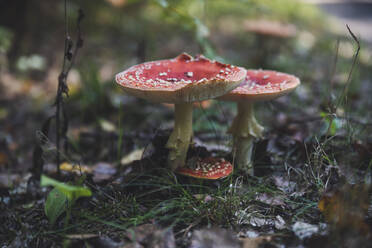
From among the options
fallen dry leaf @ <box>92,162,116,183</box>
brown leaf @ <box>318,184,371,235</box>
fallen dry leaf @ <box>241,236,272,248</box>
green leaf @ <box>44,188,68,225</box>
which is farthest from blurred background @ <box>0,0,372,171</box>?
fallen dry leaf @ <box>241,236,272,248</box>

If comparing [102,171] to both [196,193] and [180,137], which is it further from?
[196,193]

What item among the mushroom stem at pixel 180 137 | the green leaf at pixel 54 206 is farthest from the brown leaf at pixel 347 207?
the green leaf at pixel 54 206

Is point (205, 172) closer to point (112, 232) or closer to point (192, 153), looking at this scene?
point (192, 153)

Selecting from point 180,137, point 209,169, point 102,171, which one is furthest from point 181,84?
point 102,171

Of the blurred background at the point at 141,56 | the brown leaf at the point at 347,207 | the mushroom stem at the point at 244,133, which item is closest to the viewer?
the brown leaf at the point at 347,207

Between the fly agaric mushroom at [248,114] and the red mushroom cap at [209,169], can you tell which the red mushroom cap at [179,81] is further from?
the red mushroom cap at [209,169]

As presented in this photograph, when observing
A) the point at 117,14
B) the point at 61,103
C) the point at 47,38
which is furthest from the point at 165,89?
the point at 117,14

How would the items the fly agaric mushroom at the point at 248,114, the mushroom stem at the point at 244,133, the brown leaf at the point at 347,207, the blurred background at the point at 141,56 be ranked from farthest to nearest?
the blurred background at the point at 141,56
the mushroom stem at the point at 244,133
the fly agaric mushroom at the point at 248,114
the brown leaf at the point at 347,207
